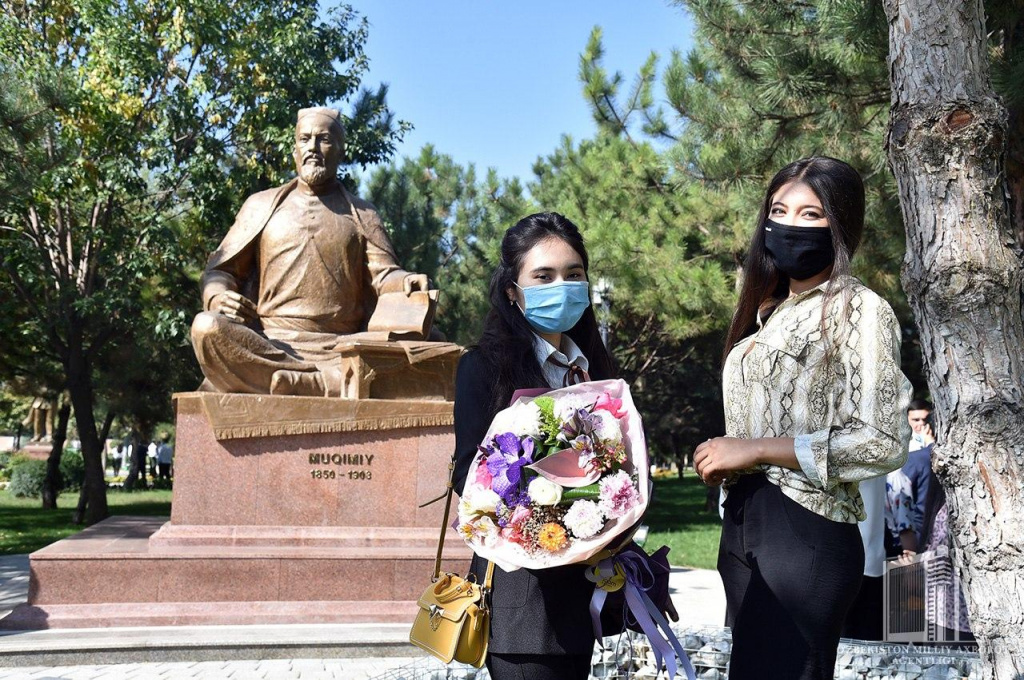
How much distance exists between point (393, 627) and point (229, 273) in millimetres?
3046

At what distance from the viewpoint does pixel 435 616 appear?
199cm

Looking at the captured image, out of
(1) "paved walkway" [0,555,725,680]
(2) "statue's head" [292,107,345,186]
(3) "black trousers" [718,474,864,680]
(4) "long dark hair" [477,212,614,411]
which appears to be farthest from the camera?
(2) "statue's head" [292,107,345,186]

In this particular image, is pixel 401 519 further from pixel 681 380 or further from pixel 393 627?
pixel 681 380

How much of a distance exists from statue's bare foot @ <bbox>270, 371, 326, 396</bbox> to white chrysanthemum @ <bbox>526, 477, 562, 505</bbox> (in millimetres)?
4727

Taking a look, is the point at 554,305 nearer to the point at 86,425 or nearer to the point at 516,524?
the point at 516,524

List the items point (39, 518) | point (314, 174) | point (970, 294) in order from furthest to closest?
point (39, 518)
point (314, 174)
point (970, 294)

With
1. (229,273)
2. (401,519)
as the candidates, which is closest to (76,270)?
(229,273)

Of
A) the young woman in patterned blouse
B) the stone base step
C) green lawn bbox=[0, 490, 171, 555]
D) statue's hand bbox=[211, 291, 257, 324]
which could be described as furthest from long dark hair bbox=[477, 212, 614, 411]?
green lawn bbox=[0, 490, 171, 555]

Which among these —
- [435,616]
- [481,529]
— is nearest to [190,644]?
[435,616]

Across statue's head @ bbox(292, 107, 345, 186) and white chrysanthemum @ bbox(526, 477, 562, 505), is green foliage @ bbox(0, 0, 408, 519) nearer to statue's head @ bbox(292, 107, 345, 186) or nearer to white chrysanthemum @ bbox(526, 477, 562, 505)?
statue's head @ bbox(292, 107, 345, 186)

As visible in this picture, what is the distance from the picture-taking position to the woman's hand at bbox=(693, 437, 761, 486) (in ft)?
6.46

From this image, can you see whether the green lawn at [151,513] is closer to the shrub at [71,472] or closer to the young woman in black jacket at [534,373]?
the shrub at [71,472]

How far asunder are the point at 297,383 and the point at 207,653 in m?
1.88

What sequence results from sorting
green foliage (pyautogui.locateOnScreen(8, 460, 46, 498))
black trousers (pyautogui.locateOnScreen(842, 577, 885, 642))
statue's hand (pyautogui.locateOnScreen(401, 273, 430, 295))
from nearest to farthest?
black trousers (pyautogui.locateOnScreen(842, 577, 885, 642)), statue's hand (pyautogui.locateOnScreen(401, 273, 430, 295)), green foliage (pyautogui.locateOnScreen(8, 460, 46, 498))
